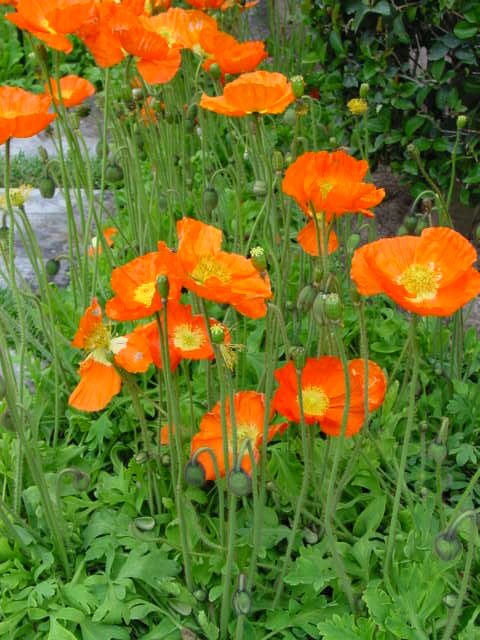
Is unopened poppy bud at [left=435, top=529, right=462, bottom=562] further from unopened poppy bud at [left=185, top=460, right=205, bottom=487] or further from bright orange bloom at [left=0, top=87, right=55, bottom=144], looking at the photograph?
bright orange bloom at [left=0, top=87, right=55, bottom=144]

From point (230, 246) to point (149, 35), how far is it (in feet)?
3.19

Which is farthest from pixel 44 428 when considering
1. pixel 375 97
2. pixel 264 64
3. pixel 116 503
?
pixel 264 64

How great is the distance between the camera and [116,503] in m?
1.92

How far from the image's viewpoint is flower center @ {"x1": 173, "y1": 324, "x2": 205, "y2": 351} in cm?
156

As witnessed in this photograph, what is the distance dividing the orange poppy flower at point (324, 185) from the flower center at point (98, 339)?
435mm

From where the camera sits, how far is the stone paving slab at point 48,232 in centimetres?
311

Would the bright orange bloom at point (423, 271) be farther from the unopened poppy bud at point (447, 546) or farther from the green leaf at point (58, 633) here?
the green leaf at point (58, 633)

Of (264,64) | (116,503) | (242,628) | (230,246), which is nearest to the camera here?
(242,628)

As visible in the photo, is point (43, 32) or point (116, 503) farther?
point (116, 503)

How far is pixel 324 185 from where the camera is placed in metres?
1.57

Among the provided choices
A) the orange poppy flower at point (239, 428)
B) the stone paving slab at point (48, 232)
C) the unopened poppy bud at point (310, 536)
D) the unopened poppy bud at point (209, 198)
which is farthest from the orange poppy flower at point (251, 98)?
the stone paving slab at point (48, 232)

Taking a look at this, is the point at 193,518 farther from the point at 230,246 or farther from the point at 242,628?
the point at 230,246

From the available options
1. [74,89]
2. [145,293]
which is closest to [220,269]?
[145,293]

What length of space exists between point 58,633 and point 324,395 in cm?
69
